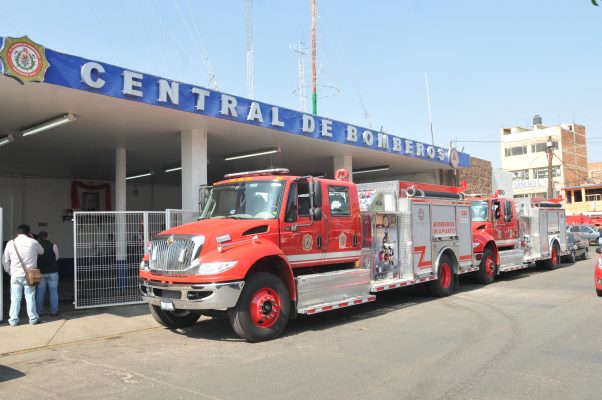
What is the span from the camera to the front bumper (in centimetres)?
715

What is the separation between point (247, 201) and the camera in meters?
8.56

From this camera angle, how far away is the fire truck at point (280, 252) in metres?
7.40

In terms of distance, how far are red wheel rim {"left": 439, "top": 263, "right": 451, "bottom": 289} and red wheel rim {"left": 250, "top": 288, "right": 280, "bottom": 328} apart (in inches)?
230

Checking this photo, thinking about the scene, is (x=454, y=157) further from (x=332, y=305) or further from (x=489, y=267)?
(x=332, y=305)

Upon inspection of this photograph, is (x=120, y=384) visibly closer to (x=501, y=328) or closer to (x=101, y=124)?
(x=501, y=328)

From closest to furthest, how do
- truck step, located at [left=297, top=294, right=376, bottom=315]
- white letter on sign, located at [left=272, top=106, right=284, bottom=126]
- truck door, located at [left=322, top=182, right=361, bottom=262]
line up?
truck step, located at [left=297, top=294, right=376, bottom=315] → truck door, located at [left=322, top=182, right=361, bottom=262] → white letter on sign, located at [left=272, top=106, right=284, bottom=126]

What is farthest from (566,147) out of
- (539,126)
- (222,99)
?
(222,99)

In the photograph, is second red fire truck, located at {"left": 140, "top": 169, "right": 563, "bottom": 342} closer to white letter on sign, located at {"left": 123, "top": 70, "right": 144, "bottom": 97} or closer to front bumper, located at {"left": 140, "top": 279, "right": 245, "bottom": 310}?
front bumper, located at {"left": 140, "top": 279, "right": 245, "bottom": 310}

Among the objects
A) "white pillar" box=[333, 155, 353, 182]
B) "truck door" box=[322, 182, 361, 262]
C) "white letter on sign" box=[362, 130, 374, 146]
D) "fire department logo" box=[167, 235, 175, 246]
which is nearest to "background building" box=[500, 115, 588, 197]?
"white pillar" box=[333, 155, 353, 182]

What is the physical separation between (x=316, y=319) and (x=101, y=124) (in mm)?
7381

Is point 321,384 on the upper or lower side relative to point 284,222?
lower

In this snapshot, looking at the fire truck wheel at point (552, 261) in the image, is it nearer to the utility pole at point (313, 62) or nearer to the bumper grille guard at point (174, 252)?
the utility pole at point (313, 62)

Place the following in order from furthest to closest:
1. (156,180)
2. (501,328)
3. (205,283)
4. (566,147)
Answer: (566,147) → (156,180) → (501,328) → (205,283)

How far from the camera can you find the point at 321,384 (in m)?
5.37
